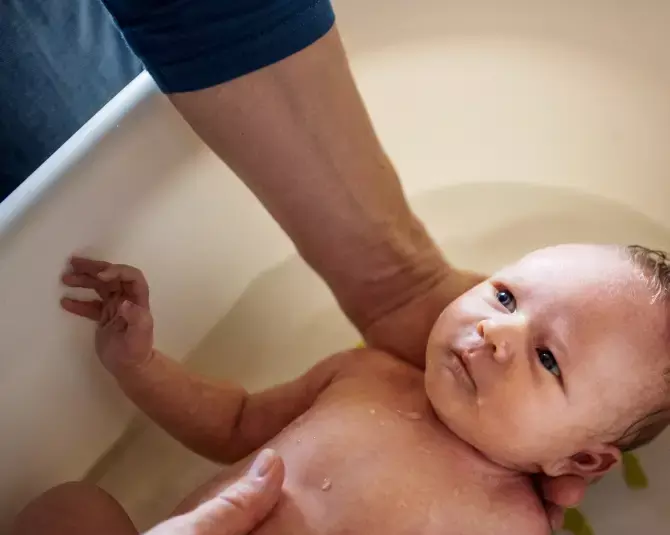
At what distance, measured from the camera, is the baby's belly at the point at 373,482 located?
766 millimetres

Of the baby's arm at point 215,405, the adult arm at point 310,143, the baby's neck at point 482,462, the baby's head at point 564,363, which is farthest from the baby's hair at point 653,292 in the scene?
the baby's arm at point 215,405

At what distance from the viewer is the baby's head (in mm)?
737

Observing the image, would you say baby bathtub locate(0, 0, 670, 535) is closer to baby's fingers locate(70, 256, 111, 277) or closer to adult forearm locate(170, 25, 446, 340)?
baby's fingers locate(70, 256, 111, 277)

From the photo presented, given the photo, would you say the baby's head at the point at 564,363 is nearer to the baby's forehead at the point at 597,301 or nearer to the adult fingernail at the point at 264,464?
the baby's forehead at the point at 597,301

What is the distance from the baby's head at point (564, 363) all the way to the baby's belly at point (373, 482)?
0.04m

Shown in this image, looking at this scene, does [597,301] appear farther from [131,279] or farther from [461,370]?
[131,279]

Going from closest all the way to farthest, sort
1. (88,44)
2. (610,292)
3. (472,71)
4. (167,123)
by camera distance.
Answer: (610,292)
(167,123)
(88,44)
(472,71)

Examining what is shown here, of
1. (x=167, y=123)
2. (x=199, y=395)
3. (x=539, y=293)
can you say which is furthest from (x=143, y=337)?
(x=539, y=293)

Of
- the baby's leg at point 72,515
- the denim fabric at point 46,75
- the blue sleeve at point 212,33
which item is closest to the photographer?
the blue sleeve at point 212,33

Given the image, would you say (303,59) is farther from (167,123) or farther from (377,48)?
(377,48)

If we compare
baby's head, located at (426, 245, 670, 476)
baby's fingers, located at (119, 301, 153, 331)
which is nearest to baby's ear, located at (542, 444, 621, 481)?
baby's head, located at (426, 245, 670, 476)

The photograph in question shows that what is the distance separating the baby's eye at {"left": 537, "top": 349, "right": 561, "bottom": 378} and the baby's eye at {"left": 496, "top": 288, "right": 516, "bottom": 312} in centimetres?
5

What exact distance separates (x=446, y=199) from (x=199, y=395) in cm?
56

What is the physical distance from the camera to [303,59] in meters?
0.76
